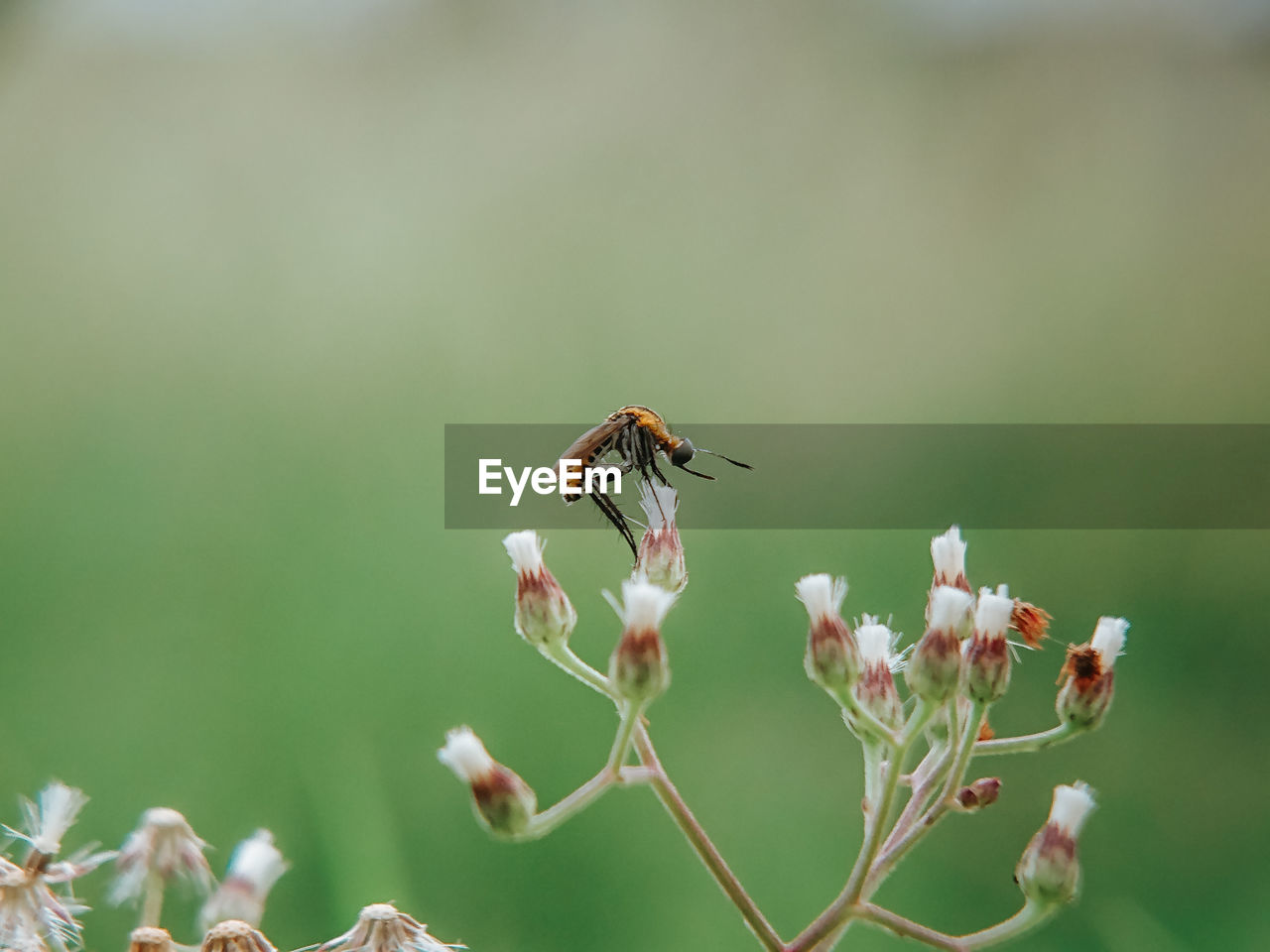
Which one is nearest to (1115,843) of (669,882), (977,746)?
(669,882)

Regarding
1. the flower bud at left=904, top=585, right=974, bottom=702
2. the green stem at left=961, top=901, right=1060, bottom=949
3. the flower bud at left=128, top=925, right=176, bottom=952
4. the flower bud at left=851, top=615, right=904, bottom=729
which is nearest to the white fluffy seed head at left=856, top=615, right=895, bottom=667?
the flower bud at left=851, top=615, right=904, bottom=729

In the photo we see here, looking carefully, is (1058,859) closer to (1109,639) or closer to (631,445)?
(1109,639)

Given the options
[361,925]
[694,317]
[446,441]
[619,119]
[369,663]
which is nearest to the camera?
[361,925]

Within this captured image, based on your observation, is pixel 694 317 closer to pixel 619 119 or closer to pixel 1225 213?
pixel 619 119

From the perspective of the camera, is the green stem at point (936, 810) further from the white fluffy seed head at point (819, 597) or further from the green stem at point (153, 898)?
the green stem at point (153, 898)

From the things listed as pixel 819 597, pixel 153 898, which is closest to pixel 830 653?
pixel 819 597

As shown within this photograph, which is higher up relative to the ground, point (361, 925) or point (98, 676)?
point (361, 925)

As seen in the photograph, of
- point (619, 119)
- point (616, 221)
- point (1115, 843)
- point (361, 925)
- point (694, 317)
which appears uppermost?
point (619, 119)
